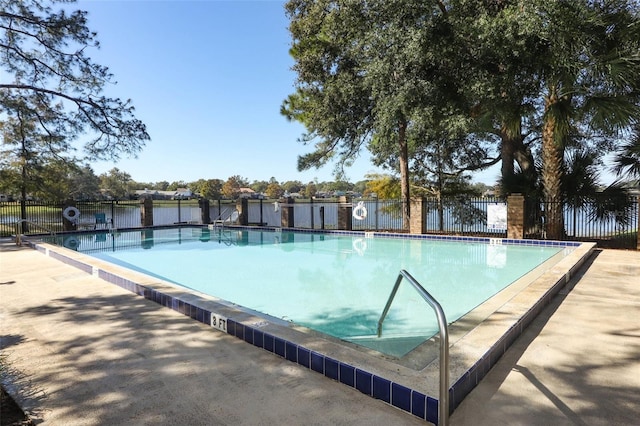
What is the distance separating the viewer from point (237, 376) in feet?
8.15

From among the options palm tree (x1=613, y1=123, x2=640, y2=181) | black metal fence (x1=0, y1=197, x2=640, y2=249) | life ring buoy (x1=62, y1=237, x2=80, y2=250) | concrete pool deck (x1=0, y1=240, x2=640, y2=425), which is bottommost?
concrete pool deck (x1=0, y1=240, x2=640, y2=425)

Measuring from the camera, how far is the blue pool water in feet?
14.9

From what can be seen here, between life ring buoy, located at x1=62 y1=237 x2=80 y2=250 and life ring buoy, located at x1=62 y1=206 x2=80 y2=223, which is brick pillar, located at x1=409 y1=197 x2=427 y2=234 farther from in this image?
life ring buoy, located at x1=62 y1=206 x2=80 y2=223

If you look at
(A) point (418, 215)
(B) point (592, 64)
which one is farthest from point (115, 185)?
(B) point (592, 64)

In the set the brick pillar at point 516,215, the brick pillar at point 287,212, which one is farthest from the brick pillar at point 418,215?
the brick pillar at point 287,212

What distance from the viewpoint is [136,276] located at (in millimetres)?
5230

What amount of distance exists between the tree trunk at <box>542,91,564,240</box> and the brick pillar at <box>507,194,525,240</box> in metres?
0.67

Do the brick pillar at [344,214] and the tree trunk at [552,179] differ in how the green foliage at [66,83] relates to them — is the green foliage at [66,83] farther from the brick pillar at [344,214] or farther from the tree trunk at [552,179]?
the tree trunk at [552,179]

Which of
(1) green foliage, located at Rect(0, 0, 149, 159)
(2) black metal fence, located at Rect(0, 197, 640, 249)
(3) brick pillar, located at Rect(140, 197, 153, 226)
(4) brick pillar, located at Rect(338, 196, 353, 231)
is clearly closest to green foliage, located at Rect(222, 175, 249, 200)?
(2) black metal fence, located at Rect(0, 197, 640, 249)

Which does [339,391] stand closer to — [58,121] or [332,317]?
[332,317]

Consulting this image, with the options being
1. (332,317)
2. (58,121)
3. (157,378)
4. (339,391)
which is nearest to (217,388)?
(157,378)

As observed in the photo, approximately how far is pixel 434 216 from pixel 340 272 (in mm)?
7442

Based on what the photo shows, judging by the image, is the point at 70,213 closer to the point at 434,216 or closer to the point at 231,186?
the point at 434,216

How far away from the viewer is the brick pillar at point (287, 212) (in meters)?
15.6
